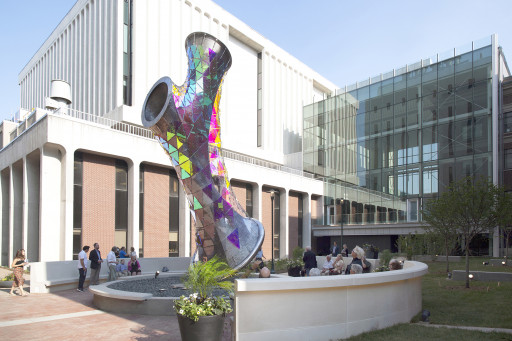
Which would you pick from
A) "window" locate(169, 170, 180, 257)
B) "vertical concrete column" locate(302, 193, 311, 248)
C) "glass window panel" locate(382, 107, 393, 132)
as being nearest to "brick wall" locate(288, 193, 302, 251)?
"vertical concrete column" locate(302, 193, 311, 248)

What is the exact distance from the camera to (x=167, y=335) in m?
7.68

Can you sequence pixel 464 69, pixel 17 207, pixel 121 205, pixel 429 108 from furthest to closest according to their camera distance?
pixel 429 108 < pixel 464 69 < pixel 17 207 < pixel 121 205

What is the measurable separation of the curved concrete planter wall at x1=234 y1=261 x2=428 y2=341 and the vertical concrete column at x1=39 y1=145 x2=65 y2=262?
1964 cm

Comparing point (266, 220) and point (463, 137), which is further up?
point (463, 137)

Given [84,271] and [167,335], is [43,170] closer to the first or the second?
[84,271]

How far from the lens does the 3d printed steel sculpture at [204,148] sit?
13000 mm

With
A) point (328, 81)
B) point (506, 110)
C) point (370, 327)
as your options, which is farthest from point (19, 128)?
point (328, 81)

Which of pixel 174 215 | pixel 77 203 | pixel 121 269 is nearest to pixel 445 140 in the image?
pixel 174 215

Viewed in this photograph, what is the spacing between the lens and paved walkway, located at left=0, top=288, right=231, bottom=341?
7.75 meters

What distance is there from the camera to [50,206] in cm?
2281

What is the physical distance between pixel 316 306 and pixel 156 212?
2303 cm

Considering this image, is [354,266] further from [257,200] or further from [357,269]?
[257,200]

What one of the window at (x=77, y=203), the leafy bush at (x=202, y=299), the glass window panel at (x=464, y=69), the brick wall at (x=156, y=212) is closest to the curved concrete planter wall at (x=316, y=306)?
the leafy bush at (x=202, y=299)

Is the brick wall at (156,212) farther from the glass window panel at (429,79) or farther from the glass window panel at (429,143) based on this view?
the glass window panel at (429,79)
